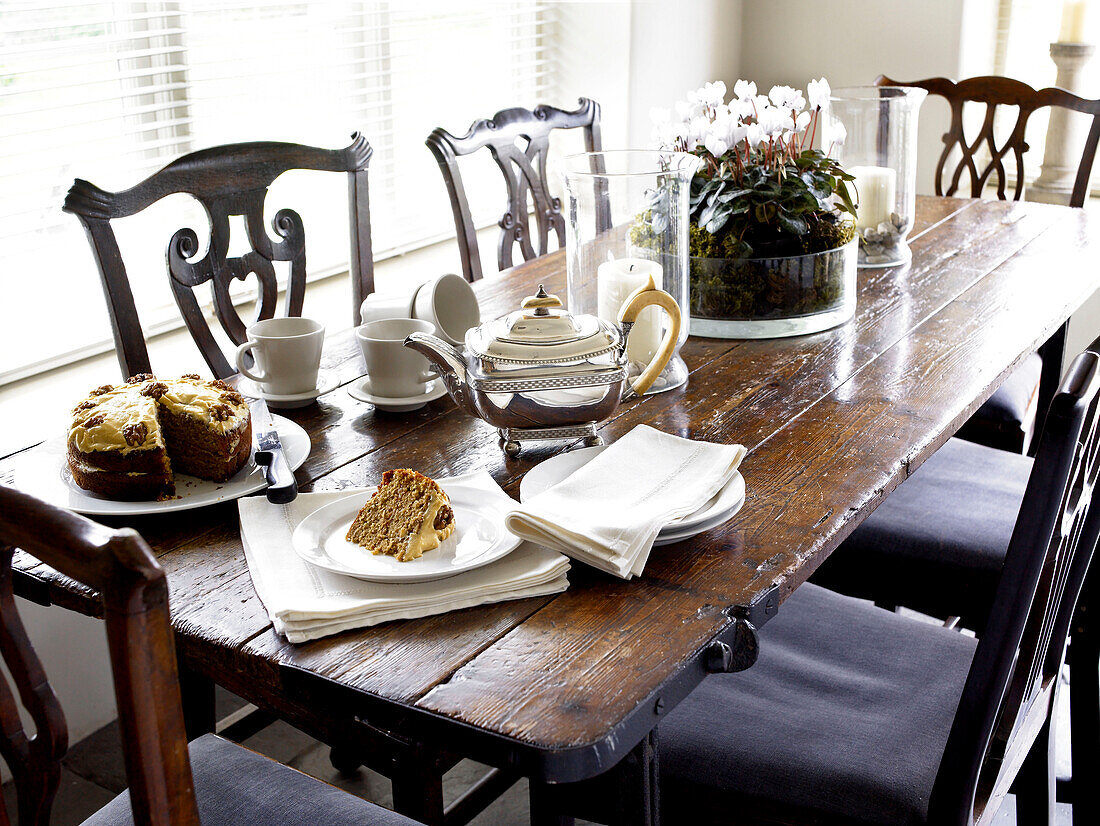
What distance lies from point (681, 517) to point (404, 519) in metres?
0.24

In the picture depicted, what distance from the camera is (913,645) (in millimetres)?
1315

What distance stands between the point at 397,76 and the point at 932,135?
5.47 feet

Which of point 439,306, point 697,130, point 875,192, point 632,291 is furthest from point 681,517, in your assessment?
point 875,192

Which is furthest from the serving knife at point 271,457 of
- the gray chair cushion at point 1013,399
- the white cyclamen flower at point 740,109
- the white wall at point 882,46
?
the white wall at point 882,46

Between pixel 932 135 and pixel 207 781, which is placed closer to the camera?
pixel 207 781

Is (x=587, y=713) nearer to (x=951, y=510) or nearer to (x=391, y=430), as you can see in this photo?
(x=391, y=430)

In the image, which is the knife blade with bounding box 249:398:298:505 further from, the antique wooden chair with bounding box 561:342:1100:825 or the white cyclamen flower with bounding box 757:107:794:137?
the white cyclamen flower with bounding box 757:107:794:137

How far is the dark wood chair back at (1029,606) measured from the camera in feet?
2.95

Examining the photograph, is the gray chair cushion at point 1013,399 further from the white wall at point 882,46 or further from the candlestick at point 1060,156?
the candlestick at point 1060,156

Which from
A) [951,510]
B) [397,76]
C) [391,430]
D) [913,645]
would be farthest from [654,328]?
[397,76]

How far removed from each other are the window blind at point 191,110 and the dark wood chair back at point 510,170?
1.69ft

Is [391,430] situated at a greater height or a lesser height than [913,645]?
greater

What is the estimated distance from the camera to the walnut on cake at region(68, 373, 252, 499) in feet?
3.39

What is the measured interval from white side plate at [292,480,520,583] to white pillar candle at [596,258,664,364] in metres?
0.40
